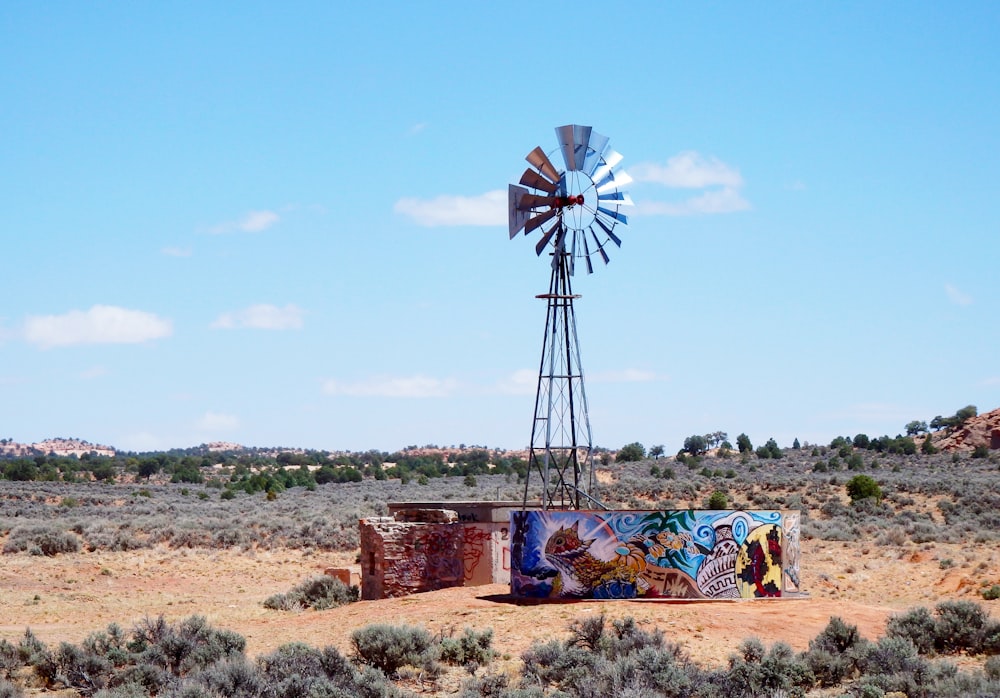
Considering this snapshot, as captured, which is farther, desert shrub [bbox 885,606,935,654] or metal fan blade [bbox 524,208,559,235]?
metal fan blade [bbox 524,208,559,235]

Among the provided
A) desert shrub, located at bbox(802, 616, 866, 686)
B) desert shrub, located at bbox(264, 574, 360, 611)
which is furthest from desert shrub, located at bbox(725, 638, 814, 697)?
desert shrub, located at bbox(264, 574, 360, 611)

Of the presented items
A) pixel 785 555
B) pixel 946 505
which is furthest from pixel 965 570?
pixel 946 505

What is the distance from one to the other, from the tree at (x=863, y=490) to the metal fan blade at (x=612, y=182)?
93.9 ft

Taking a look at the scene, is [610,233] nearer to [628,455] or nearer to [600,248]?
[600,248]

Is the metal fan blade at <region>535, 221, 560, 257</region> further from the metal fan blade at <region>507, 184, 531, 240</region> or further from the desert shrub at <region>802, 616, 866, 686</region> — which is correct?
the desert shrub at <region>802, 616, 866, 686</region>

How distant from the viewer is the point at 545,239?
1078 inches

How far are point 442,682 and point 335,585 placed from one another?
12663mm

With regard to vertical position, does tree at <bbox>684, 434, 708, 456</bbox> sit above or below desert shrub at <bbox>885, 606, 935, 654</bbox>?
above

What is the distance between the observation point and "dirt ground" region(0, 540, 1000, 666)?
21.5 meters

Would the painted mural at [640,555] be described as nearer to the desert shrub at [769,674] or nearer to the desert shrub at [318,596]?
the desert shrub at [318,596]

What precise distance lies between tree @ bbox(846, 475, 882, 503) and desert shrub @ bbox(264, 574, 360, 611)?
2896cm

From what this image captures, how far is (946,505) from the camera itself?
49156 mm

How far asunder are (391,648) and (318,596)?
11759 millimetres

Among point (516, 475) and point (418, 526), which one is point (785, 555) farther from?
point (516, 475)
